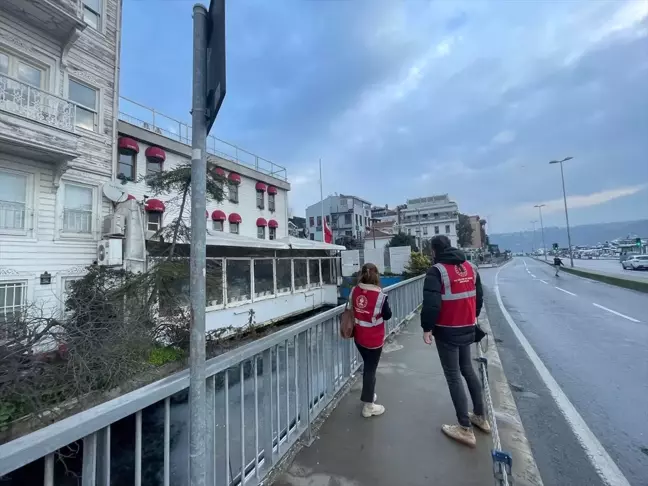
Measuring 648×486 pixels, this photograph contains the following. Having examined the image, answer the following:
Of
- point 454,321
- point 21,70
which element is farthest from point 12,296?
point 454,321

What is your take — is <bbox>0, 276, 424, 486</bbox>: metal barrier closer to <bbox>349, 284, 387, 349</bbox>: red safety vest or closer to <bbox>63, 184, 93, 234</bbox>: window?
<bbox>349, 284, 387, 349</bbox>: red safety vest

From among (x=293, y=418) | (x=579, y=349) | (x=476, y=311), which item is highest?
(x=476, y=311)

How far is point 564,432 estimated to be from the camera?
3.26m

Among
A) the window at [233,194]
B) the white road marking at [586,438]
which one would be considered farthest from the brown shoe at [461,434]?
the window at [233,194]

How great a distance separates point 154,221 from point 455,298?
45.7 feet

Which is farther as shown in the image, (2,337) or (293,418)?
(2,337)

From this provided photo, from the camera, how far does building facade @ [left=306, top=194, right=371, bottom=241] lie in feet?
180

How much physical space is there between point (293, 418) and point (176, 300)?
23.4 ft

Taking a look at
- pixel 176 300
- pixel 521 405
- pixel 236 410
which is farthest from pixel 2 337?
pixel 521 405

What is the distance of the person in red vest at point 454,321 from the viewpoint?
2.93m

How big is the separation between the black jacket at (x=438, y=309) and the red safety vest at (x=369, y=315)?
1.65 feet

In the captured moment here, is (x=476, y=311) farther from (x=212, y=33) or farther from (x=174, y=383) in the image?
(x=212, y=33)

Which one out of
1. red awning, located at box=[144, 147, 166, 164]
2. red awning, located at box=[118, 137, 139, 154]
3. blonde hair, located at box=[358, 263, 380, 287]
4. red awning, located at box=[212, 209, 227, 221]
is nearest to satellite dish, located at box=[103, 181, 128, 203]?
red awning, located at box=[118, 137, 139, 154]

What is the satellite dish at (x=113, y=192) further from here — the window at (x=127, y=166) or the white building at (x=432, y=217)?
the white building at (x=432, y=217)
